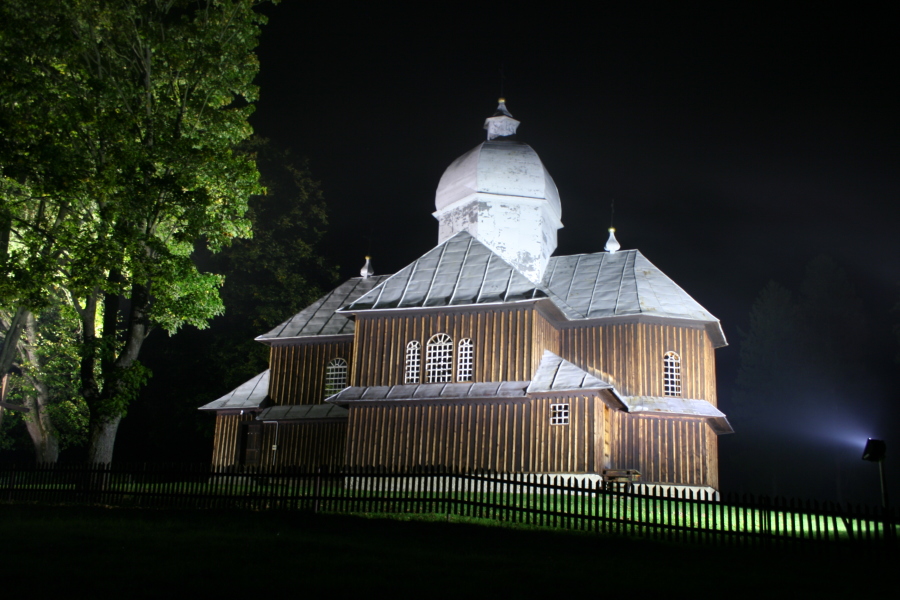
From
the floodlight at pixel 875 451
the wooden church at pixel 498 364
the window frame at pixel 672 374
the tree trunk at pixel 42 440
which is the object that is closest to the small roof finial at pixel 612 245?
the wooden church at pixel 498 364

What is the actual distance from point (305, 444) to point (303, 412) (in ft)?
3.66

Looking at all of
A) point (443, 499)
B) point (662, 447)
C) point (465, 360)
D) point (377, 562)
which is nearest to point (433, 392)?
point (465, 360)

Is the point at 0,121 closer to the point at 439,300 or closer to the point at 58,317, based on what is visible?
the point at 439,300

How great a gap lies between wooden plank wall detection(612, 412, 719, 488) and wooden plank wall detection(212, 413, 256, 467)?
42.8ft

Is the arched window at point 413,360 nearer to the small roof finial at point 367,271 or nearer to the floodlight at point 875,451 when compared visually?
the small roof finial at point 367,271

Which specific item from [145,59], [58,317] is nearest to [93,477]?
[145,59]

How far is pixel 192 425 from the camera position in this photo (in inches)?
1443

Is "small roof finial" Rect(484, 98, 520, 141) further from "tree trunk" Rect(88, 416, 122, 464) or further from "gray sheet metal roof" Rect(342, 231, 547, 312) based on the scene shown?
"tree trunk" Rect(88, 416, 122, 464)

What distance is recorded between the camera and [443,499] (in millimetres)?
15359

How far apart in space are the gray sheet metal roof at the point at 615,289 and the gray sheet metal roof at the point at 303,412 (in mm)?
8313

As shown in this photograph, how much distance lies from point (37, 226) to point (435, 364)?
448 inches

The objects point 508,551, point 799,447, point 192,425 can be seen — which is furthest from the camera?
point 799,447

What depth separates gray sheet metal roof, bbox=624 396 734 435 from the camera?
78.8 ft

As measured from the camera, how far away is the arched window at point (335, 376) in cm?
2805
